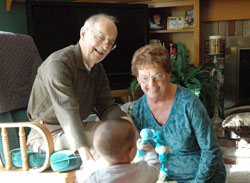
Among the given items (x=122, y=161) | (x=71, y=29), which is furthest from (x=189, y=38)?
(x=122, y=161)

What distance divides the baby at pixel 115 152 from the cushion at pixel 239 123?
1.70 metres

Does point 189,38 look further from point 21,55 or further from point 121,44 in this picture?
point 21,55

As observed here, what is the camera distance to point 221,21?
125 inches

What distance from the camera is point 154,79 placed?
1413mm

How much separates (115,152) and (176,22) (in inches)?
102

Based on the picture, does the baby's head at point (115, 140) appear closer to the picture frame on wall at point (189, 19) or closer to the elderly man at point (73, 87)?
the elderly man at point (73, 87)

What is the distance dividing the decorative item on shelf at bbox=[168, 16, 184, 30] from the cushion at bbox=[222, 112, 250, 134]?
121cm

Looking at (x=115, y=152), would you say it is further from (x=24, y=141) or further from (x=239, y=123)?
(x=239, y=123)

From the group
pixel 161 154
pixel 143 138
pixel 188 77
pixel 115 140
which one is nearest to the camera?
pixel 115 140

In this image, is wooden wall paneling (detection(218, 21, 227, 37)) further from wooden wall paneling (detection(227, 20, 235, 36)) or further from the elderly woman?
the elderly woman

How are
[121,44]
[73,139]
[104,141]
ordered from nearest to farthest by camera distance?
[104,141], [73,139], [121,44]

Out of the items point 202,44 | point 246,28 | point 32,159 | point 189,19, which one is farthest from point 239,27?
point 32,159

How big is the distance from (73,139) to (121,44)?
5.95ft

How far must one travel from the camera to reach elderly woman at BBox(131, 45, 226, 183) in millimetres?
1384
